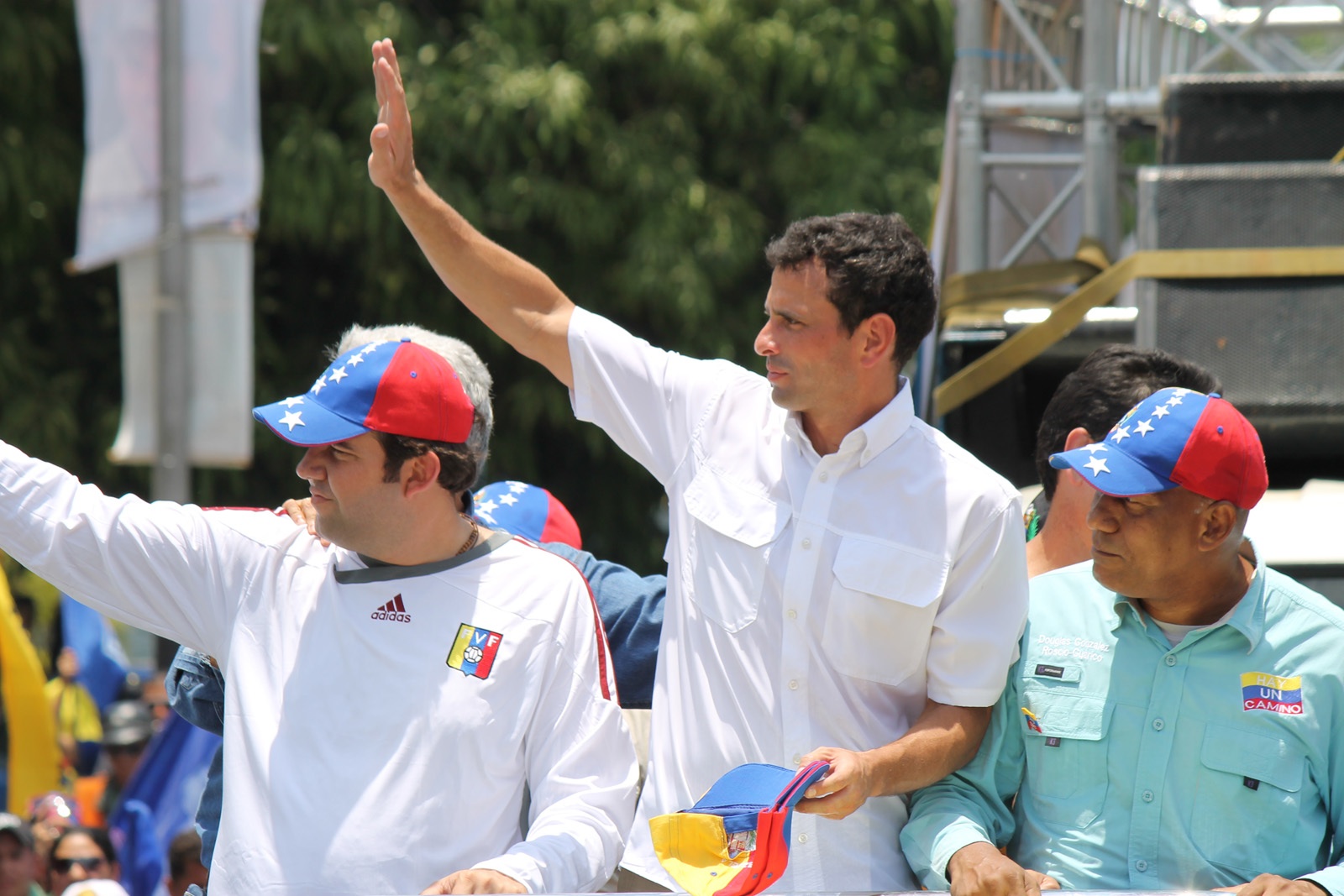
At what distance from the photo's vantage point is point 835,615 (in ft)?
8.95

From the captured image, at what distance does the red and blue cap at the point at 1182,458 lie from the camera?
2.70 meters

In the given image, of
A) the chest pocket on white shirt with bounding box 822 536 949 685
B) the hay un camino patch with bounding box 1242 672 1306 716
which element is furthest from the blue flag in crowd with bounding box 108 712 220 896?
the hay un camino patch with bounding box 1242 672 1306 716

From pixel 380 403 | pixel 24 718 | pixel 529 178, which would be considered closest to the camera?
pixel 380 403

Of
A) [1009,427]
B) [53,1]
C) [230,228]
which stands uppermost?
[53,1]

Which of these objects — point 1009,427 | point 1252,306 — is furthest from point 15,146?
point 1252,306

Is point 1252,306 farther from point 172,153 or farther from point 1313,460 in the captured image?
point 172,153

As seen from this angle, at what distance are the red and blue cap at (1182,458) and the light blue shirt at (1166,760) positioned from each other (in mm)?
192

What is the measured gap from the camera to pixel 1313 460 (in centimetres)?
499

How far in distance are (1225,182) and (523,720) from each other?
3456 millimetres

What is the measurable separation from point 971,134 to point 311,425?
4099 millimetres

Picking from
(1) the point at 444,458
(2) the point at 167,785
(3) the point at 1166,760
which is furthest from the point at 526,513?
(2) the point at 167,785

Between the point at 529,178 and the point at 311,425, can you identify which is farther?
the point at 529,178

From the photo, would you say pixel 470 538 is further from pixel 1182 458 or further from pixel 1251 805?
pixel 1251 805

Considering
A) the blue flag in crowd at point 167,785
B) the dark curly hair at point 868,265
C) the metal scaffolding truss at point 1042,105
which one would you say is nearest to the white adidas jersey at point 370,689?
the dark curly hair at point 868,265
